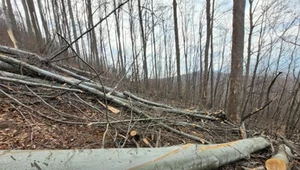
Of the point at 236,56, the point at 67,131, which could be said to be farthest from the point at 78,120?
the point at 236,56

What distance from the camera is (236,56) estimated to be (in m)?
4.78

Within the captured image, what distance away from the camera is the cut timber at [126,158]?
4.35 feet

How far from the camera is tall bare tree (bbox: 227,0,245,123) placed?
4.71 metres

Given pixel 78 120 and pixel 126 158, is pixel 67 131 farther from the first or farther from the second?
pixel 126 158

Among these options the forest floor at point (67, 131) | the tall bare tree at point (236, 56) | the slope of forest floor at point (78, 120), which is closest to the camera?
the forest floor at point (67, 131)

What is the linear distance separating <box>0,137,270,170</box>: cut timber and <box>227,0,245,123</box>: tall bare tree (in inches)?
97.6

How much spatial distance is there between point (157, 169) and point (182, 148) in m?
0.49

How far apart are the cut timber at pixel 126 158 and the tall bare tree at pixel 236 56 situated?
248 centimetres

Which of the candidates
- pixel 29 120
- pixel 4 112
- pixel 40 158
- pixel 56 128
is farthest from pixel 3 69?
pixel 40 158

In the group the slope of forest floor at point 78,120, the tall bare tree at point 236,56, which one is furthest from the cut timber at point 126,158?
the tall bare tree at point 236,56

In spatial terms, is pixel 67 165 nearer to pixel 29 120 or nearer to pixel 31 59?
pixel 29 120

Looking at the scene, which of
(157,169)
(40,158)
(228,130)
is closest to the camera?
(40,158)

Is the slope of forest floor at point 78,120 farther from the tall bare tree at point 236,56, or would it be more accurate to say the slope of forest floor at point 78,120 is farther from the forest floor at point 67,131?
the tall bare tree at point 236,56

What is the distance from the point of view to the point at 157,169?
5.67 ft
